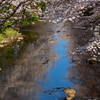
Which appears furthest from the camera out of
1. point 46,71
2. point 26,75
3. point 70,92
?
point 46,71

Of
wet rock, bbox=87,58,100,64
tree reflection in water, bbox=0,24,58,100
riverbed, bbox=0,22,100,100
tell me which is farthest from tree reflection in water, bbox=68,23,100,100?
tree reflection in water, bbox=0,24,58,100

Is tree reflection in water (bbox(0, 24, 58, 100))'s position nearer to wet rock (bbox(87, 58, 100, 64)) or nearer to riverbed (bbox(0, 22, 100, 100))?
riverbed (bbox(0, 22, 100, 100))

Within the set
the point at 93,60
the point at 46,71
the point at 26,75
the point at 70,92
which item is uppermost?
the point at 93,60

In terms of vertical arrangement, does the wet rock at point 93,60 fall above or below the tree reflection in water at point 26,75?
above

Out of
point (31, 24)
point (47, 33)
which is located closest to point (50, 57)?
point (47, 33)

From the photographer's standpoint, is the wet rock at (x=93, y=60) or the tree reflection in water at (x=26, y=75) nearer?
the tree reflection in water at (x=26, y=75)

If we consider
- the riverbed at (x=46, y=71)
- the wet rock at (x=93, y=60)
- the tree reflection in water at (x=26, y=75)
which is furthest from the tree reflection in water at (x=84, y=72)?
the tree reflection in water at (x=26, y=75)

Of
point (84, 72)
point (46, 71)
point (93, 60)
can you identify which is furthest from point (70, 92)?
point (93, 60)

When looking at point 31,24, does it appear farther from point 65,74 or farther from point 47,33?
point 65,74

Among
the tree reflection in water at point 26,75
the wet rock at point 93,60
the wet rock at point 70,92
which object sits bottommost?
the wet rock at point 70,92

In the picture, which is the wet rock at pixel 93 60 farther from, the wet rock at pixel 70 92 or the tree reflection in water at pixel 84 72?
the wet rock at pixel 70 92

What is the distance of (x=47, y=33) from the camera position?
19.8m

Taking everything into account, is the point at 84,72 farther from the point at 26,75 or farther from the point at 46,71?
the point at 26,75

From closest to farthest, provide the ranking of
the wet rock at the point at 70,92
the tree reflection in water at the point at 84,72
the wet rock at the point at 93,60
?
the wet rock at the point at 70,92 → the tree reflection in water at the point at 84,72 → the wet rock at the point at 93,60
